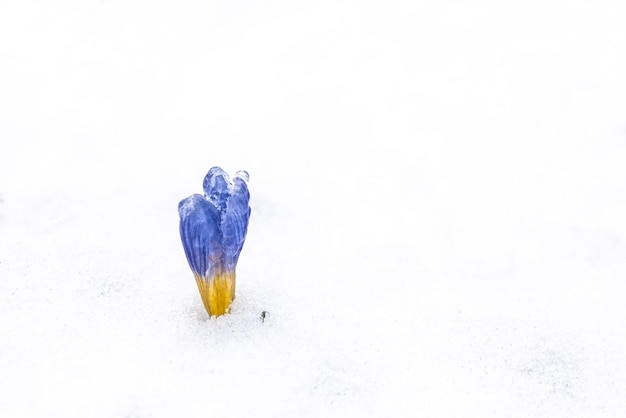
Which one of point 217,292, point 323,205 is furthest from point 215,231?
point 323,205

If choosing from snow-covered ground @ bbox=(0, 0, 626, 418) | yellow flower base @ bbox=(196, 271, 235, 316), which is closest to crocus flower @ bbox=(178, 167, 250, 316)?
yellow flower base @ bbox=(196, 271, 235, 316)

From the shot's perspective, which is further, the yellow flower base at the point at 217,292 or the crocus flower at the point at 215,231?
the yellow flower base at the point at 217,292

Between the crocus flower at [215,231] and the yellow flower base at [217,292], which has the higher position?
the crocus flower at [215,231]

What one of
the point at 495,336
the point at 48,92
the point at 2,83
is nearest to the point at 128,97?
the point at 48,92

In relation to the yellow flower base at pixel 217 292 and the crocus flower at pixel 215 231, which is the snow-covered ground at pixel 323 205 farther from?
the crocus flower at pixel 215 231

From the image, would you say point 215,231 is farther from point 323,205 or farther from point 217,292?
point 323,205

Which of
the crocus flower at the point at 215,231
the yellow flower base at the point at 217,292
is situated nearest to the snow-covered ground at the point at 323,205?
the yellow flower base at the point at 217,292
